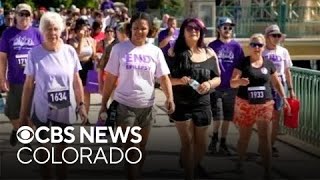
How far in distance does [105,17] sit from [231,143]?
32.6ft

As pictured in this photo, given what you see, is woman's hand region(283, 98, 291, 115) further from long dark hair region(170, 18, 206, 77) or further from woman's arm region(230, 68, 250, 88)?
long dark hair region(170, 18, 206, 77)

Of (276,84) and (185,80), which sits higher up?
(185,80)

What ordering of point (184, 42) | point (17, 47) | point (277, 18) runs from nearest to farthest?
point (184, 42), point (17, 47), point (277, 18)

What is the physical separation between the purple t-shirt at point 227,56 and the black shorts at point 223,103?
0.10 metres

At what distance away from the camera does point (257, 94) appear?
843 cm

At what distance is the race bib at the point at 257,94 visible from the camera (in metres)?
8.43

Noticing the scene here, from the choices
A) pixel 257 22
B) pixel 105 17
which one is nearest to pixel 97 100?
pixel 105 17

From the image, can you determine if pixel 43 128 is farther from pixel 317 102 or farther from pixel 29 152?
pixel 317 102

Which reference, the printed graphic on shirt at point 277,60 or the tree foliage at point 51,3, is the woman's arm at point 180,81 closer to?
the printed graphic on shirt at point 277,60

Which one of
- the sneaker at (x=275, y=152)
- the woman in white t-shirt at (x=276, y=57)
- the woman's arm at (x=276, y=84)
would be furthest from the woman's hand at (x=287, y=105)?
the sneaker at (x=275, y=152)

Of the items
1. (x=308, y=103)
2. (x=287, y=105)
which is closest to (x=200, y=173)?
(x=287, y=105)

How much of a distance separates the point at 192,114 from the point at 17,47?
2.66 meters

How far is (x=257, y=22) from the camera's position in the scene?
22.7 meters

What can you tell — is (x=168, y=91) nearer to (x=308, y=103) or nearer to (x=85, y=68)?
(x=308, y=103)
